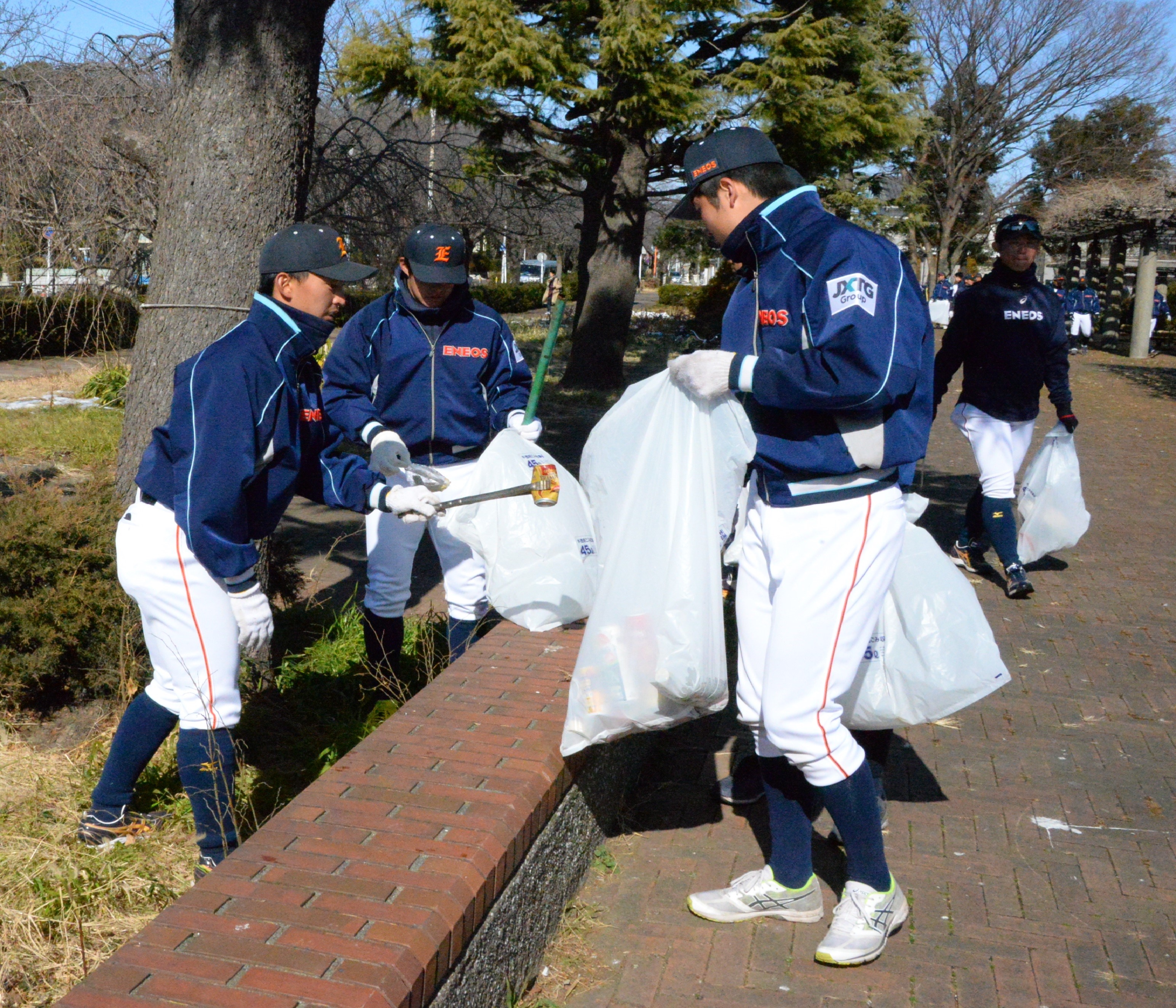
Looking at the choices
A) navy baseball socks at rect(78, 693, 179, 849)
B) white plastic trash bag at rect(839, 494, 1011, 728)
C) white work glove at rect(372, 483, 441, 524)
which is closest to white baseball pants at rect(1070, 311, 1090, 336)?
white plastic trash bag at rect(839, 494, 1011, 728)

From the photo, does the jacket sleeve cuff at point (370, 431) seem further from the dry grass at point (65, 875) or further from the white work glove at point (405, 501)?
the dry grass at point (65, 875)

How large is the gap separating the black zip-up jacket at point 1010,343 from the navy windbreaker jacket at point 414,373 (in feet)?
9.50

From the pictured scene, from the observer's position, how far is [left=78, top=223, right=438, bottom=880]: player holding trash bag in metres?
2.82

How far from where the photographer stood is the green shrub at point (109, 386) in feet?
40.9

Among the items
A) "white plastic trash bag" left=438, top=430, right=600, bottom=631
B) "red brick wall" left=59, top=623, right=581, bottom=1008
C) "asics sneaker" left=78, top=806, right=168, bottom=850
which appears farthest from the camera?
"white plastic trash bag" left=438, top=430, right=600, bottom=631

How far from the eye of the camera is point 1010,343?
20.1 ft

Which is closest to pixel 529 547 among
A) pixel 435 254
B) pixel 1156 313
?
pixel 435 254

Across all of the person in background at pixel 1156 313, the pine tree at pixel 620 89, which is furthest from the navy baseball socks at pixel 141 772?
the person in background at pixel 1156 313

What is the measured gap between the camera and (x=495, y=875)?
241 cm

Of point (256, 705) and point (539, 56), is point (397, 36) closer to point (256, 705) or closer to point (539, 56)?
point (539, 56)

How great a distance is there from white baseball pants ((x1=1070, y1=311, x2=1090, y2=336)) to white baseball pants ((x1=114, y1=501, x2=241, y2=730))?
25.0m

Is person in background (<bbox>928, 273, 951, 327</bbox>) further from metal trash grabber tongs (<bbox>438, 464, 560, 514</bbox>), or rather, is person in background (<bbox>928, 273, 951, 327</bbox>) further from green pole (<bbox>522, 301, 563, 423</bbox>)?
metal trash grabber tongs (<bbox>438, 464, 560, 514</bbox>)

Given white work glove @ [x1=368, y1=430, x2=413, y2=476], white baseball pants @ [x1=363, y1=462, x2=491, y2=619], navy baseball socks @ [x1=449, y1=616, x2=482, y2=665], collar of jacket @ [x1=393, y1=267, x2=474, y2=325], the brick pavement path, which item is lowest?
the brick pavement path

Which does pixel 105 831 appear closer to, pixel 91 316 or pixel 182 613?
pixel 182 613
